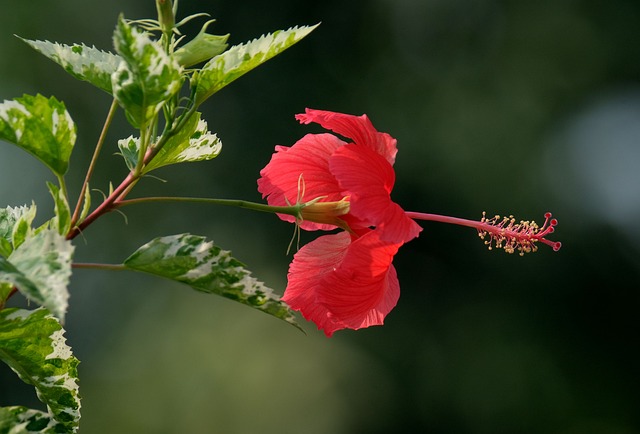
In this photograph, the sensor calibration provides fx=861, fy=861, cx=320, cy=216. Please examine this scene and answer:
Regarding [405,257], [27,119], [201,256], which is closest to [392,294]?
[201,256]

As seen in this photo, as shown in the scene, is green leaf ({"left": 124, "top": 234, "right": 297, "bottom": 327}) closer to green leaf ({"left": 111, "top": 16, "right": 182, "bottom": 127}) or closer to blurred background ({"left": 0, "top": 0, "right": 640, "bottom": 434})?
green leaf ({"left": 111, "top": 16, "right": 182, "bottom": 127})

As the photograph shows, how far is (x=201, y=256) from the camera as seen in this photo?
2.17 ft

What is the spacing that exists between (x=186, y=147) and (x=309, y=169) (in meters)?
0.18

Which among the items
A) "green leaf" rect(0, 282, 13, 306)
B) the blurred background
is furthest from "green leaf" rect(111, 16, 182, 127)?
the blurred background

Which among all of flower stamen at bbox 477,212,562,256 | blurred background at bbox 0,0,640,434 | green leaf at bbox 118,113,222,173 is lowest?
blurred background at bbox 0,0,640,434

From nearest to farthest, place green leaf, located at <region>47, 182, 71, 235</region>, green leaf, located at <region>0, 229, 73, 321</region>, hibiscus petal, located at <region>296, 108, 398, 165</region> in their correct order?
green leaf, located at <region>0, 229, 73, 321</region>
green leaf, located at <region>47, 182, 71, 235</region>
hibiscus petal, located at <region>296, 108, 398, 165</region>

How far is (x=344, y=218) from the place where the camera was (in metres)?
0.86

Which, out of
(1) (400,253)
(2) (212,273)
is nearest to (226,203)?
(2) (212,273)

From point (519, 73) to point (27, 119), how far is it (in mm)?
7046

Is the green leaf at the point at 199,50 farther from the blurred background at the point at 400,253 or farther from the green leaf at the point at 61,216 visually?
the blurred background at the point at 400,253

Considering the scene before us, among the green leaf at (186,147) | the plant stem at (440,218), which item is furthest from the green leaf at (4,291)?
the plant stem at (440,218)

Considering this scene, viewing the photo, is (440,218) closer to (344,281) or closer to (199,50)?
(344,281)

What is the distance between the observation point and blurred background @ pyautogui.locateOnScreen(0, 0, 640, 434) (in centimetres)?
631

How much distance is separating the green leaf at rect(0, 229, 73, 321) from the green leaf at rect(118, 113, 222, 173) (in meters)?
0.17
